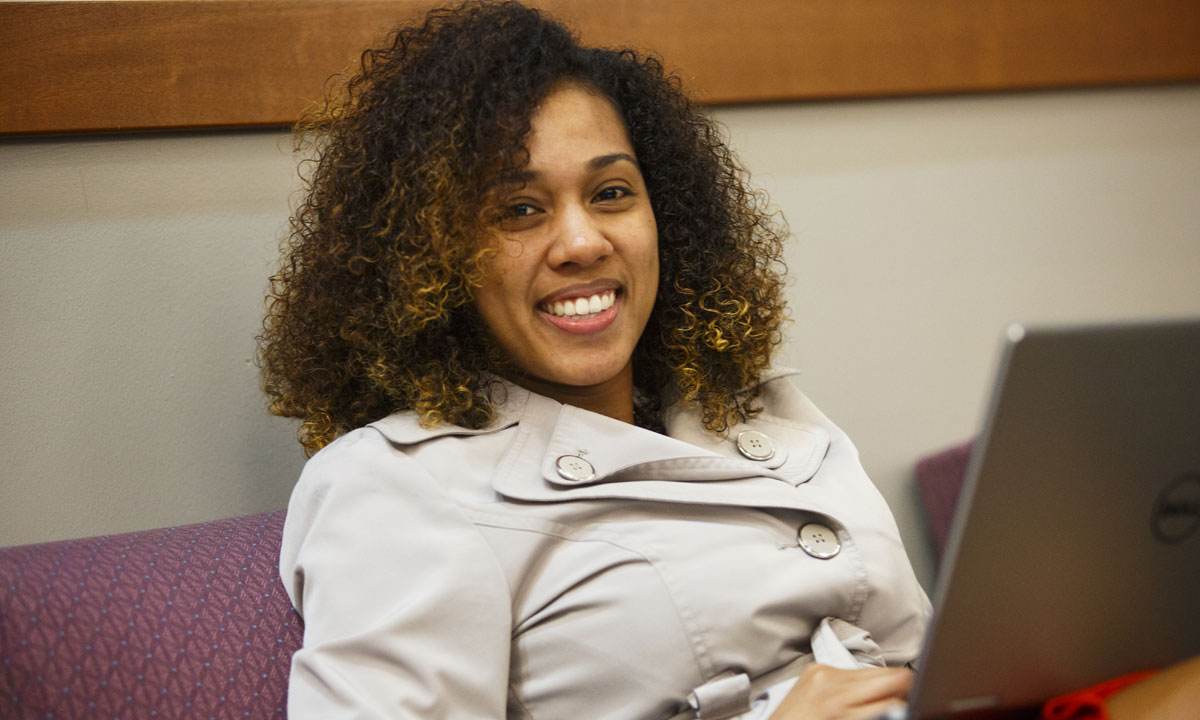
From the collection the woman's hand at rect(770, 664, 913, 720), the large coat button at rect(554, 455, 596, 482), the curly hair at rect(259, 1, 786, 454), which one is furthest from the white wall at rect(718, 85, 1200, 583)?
the woman's hand at rect(770, 664, 913, 720)

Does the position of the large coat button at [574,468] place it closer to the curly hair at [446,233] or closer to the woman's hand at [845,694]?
the curly hair at [446,233]

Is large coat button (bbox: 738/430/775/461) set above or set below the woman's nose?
below

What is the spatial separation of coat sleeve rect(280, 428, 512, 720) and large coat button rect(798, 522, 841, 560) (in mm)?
326

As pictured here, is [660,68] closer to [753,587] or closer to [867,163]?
[867,163]

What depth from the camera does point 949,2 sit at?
173cm

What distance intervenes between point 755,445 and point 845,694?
40 cm

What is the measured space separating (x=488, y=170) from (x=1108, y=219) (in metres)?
1.33

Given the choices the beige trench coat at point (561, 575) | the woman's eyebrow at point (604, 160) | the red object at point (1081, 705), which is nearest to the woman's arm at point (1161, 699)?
the red object at point (1081, 705)

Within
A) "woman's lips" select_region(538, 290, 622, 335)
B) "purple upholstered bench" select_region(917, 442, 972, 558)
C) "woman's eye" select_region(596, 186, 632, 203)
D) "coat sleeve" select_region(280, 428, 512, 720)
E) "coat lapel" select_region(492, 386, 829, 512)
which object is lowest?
"purple upholstered bench" select_region(917, 442, 972, 558)

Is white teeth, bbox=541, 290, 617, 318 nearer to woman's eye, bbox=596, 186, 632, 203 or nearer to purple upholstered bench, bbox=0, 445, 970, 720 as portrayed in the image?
woman's eye, bbox=596, 186, 632, 203

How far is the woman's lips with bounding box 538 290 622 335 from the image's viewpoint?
1206 millimetres

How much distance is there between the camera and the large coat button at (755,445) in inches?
49.5

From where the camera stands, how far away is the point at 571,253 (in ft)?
3.85

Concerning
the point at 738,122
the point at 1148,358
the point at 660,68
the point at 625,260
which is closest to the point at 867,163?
the point at 738,122
